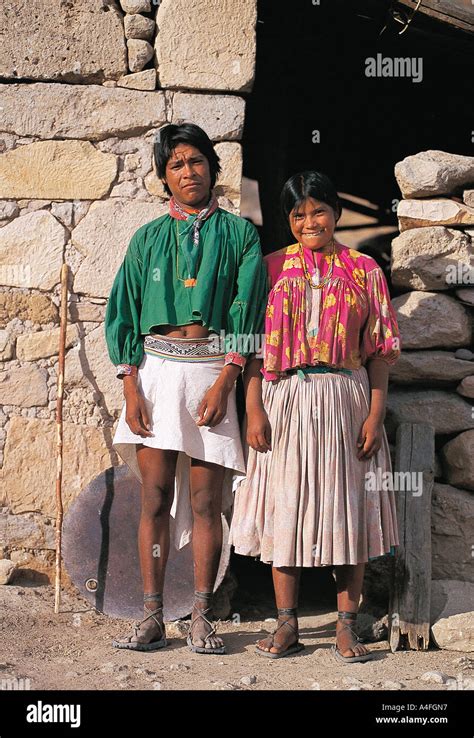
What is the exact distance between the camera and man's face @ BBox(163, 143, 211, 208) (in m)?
3.60

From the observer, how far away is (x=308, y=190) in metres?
3.60

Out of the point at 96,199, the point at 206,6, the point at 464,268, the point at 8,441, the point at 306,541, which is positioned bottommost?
the point at 306,541

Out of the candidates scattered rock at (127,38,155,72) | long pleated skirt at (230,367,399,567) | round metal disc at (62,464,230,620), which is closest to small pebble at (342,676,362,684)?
long pleated skirt at (230,367,399,567)

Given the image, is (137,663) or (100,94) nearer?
(137,663)

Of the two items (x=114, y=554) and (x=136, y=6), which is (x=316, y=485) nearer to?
(x=114, y=554)

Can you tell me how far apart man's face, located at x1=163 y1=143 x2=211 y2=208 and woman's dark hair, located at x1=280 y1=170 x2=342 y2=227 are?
34 cm

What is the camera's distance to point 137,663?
3395mm

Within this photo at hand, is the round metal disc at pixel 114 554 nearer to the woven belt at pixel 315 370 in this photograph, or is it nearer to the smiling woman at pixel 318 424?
the smiling woman at pixel 318 424

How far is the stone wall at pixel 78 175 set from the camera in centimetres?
422

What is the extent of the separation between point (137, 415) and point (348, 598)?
1100mm

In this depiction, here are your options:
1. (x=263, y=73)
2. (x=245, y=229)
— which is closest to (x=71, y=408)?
(x=245, y=229)

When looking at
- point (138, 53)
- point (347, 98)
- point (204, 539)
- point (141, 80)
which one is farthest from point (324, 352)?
point (347, 98)

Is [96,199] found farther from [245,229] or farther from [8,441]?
[8,441]

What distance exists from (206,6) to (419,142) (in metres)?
3.17
